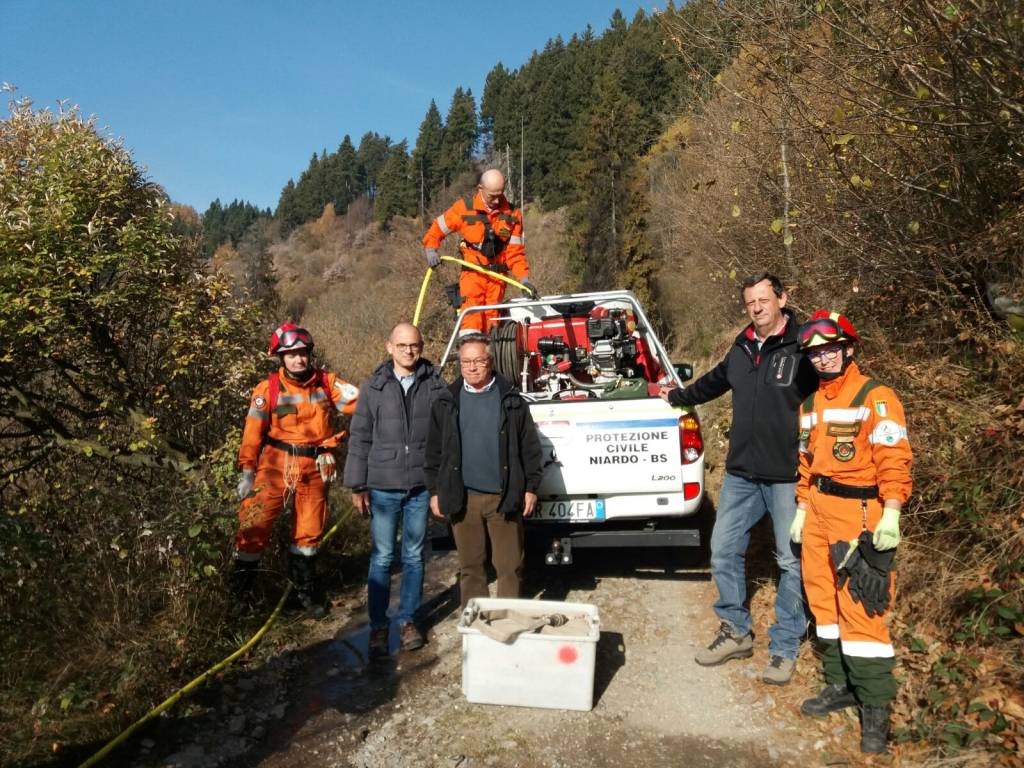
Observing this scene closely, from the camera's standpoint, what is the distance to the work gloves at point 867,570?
3.21m

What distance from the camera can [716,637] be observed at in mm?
4371

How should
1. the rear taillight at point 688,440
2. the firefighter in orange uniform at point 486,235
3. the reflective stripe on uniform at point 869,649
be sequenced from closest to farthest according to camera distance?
the reflective stripe on uniform at point 869,649
the rear taillight at point 688,440
the firefighter in orange uniform at point 486,235

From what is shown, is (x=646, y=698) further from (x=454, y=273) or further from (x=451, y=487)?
(x=454, y=273)

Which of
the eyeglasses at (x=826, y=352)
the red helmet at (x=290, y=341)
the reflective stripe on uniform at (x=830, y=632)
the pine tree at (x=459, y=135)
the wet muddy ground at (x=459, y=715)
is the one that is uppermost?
Answer: the pine tree at (x=459, y=135)

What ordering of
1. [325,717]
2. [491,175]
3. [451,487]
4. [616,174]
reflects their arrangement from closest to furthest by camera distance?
1. [325,717]
2. [451,487]
3. [491,175]
4. [616,174]

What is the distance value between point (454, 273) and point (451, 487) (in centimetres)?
1225

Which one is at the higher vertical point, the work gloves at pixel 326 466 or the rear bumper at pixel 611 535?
the work gloves at pixel 326 466

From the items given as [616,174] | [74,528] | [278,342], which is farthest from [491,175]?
[616,174]

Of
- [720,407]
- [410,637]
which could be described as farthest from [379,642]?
[720,407]

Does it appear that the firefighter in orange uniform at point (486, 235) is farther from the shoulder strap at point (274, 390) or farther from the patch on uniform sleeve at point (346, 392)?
the shoulder strap at point (274, 390)

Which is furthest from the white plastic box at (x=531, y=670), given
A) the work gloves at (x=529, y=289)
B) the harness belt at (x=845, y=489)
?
the work gloves at (x=529, y=289)

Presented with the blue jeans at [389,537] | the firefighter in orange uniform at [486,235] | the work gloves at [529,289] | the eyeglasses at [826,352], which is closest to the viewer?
the eyeglasses at [826,352]

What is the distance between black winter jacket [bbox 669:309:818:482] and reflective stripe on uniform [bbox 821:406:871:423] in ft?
1.39

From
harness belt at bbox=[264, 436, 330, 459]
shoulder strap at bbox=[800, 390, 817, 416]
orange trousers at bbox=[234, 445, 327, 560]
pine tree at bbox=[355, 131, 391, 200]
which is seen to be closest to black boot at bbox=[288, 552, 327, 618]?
orange trousers at bbox=[234, 445, 327, 560]
